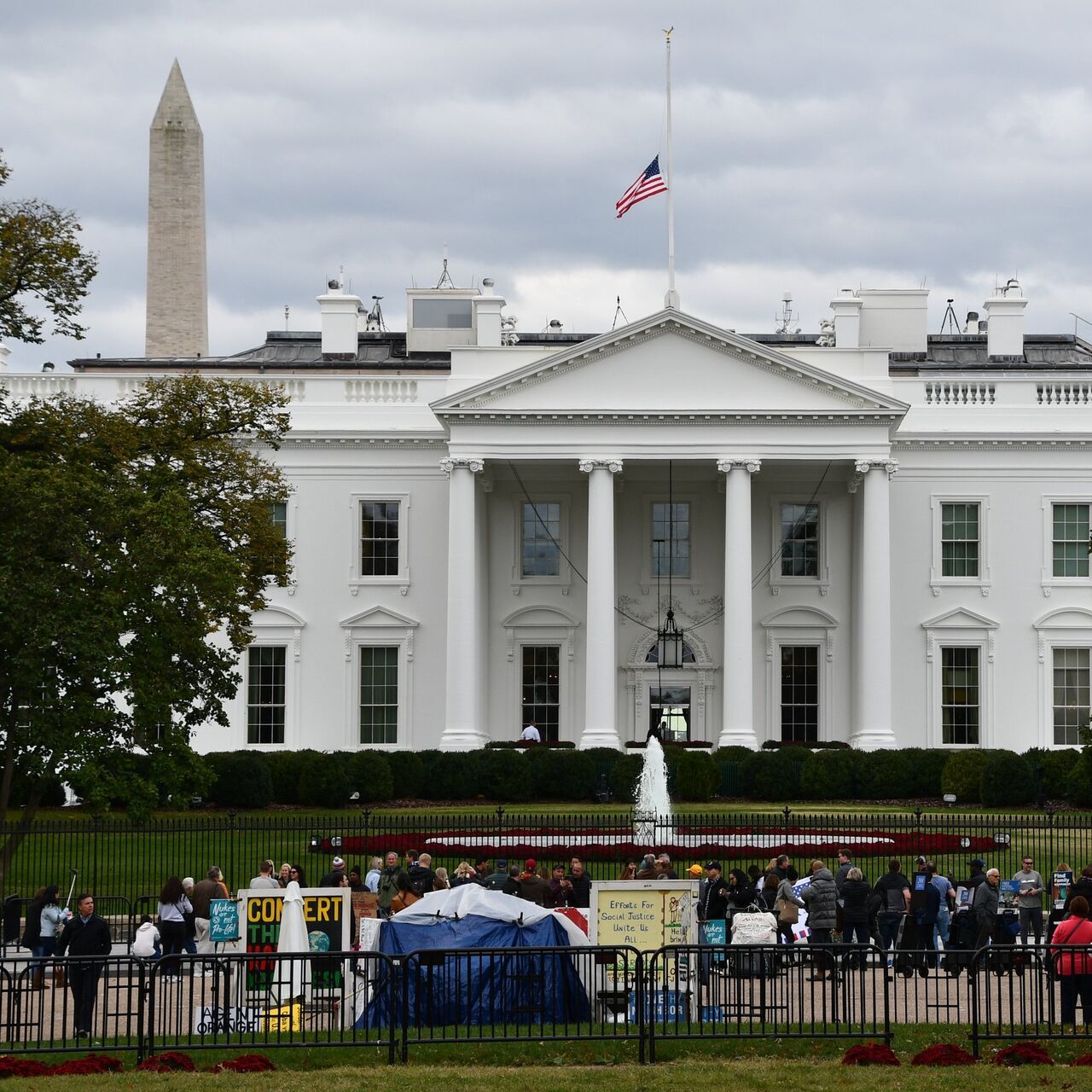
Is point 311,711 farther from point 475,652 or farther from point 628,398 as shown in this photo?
point 628,398

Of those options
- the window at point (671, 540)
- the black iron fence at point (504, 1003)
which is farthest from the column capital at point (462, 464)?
the black iron fence at point (504, 1003)

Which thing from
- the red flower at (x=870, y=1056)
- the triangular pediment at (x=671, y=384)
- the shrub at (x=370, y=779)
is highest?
the triangular pediment at (x=671, y=384)

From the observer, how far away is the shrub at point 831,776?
158ft

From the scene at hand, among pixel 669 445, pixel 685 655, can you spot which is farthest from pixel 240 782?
pixel 685 655

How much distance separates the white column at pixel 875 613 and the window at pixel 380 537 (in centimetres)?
1293

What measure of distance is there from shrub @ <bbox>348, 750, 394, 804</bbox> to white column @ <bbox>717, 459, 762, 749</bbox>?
870 centimetres

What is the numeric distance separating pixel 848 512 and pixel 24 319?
28461 mm

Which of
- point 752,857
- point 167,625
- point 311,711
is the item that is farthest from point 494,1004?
point 311,711

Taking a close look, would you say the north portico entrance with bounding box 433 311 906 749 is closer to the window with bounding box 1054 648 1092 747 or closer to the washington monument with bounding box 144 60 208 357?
the window with bounding box 1054 648 1092 747

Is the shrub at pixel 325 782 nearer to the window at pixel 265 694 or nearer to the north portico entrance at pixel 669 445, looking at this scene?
the north portico entrance at pixel 669 445

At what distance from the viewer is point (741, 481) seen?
172ft

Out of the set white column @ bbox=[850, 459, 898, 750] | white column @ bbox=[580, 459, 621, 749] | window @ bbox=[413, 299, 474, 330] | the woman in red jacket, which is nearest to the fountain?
white column @ bbox=[580, 459, 621, 749]

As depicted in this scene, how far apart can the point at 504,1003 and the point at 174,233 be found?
171 ft

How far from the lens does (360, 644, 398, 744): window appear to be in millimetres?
55594
